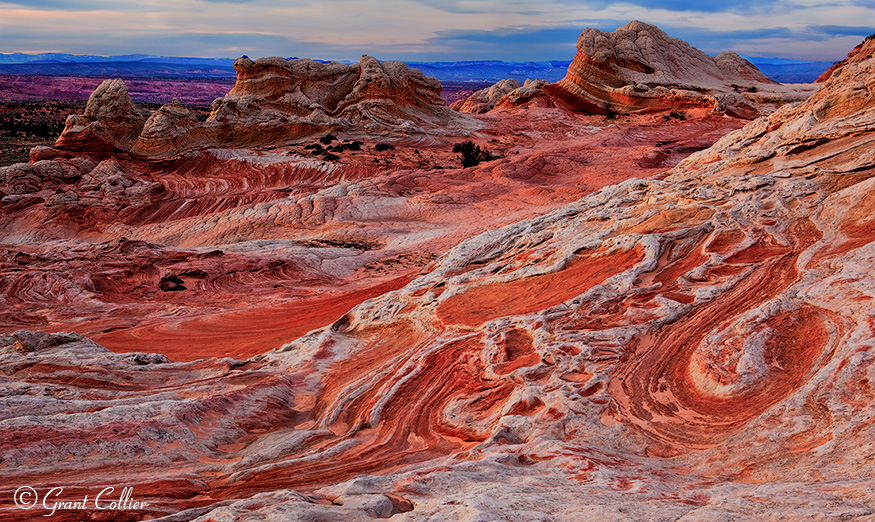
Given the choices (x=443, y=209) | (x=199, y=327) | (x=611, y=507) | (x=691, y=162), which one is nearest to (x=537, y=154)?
(x=443, y=209)

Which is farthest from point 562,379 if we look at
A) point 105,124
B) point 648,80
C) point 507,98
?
point 507,98

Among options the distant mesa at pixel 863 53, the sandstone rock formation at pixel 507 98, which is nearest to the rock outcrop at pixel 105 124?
the sandstone rock formation at pixel 507 98

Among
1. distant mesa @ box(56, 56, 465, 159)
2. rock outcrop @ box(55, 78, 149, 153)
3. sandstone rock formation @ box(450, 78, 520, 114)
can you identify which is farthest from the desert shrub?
sandstone rock formation @ box(450, 78, 520, 114)

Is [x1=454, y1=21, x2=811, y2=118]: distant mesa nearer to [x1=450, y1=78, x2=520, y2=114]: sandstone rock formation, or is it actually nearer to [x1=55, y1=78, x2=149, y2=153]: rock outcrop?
[x1=450, y1=78, x2=520, y2=114]: sandstone rock formation

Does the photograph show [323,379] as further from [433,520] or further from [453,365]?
[433,520]

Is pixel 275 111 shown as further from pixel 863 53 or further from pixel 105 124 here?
pixel 863 53

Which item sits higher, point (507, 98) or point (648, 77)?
point (648, 77)
